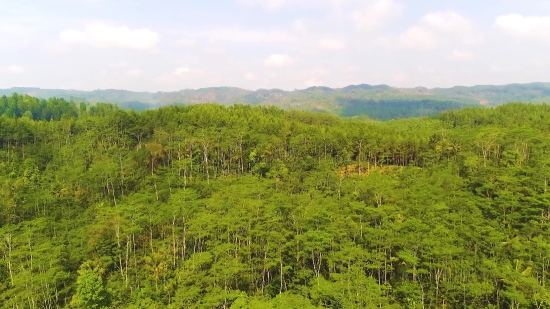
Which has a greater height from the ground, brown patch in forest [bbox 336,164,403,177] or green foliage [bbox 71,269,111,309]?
brown patch in forest [bbox 336,164,403,177]

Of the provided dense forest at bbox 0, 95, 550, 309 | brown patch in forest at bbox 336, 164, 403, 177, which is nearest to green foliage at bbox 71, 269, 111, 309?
dense forest at bbox 0, 95, 550, 309

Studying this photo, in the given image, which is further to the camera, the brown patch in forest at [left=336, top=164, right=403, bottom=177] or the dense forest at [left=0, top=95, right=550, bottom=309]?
the brown patch in forest at [left=336, top=164, right=403, bottom=177]

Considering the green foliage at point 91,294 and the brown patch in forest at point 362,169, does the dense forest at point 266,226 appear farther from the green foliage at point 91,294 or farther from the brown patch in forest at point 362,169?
the brown patch in forest at point 362,169

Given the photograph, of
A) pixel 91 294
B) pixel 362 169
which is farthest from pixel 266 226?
pixel 362 169

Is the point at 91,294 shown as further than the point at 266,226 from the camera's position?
No

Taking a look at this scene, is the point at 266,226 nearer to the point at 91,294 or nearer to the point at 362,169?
the point at 91,294

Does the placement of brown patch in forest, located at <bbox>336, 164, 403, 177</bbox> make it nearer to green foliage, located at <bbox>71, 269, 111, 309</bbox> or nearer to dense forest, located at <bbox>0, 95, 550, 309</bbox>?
dense forest, located at <bbox>0, 95, 550, 309</bbox>

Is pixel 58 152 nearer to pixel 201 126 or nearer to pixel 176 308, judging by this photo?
pixel 201 126

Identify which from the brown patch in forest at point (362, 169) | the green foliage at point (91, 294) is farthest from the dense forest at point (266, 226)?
the brown patch in forest at point (362, 169)

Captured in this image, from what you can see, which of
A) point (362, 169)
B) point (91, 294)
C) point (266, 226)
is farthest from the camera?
point (362, 169)

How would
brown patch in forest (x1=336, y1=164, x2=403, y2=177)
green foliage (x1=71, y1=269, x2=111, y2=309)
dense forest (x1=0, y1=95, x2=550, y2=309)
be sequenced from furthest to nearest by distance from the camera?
brown patch in forest (x1=336, y1=164, x2=403, y2=177), dense forest (x1=0, y1=95, x2=550, y2=309), green foliage (x1=71, y1=269, x2=111, y2=309)
